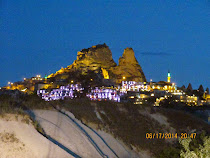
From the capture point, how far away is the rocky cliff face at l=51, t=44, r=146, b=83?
320 feet

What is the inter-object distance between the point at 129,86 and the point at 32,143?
226ft

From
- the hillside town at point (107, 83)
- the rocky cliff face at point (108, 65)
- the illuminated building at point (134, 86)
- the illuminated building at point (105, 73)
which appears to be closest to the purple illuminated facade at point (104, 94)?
the hillside town at point (107, 83)

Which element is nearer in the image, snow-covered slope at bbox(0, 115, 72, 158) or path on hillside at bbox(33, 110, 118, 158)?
snow-covered slope at bbox(0, 115, 72, 158)

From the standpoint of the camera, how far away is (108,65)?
337 ft

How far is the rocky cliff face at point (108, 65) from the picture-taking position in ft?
320

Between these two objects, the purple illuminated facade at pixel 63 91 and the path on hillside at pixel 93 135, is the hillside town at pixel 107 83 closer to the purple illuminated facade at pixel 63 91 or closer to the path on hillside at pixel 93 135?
the purple illuminated facade at pixel 63 91

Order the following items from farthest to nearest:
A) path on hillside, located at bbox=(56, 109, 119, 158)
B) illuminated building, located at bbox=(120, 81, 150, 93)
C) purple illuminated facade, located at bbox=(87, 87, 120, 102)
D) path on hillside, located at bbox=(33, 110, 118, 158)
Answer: illuminated building, located at bbox=(120, 81, 150, 93) → purple illuminated facade, located at bbox=(87, 87, 120, 102) → path on hillside, located at bbox=(56, 109, 119, 158) → path on hillside, located at bbox=(33, 110, 118, 158)

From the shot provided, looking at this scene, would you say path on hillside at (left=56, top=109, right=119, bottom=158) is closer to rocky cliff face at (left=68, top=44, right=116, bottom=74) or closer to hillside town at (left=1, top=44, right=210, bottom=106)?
hillside town at (left=1, top=44, right=210, bottom=106)

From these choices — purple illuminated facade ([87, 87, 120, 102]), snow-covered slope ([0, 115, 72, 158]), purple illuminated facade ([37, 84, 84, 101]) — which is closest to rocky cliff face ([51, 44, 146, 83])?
purple illuminated facade ([37, 84, 84, 101])

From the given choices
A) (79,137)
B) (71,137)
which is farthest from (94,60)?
(71,137)

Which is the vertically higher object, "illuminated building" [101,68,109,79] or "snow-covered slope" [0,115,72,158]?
"illuminated building" [101,68,109,79]
